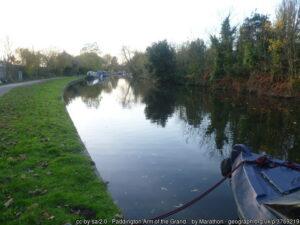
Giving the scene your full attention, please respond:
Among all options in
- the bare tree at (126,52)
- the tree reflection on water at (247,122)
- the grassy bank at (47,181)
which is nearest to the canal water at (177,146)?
the tree reflection on water at (247,122)

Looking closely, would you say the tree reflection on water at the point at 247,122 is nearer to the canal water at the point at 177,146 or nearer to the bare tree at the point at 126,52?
the canal water at the point at 177,146

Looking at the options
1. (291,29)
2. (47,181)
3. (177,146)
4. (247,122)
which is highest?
(291,29)

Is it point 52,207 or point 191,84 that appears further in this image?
point 191,84

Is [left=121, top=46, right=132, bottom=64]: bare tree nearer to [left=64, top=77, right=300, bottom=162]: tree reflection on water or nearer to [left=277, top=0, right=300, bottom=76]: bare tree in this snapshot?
[left=277, top=0, right=300, bottom=76]: bare tree

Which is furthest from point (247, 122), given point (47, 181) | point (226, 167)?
point (47, 181)

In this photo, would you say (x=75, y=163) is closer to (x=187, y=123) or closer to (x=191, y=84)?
(x=187, y=123)

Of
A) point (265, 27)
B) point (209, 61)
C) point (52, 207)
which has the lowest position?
point (52, 207)

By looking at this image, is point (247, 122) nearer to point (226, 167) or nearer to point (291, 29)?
point (226, 167)

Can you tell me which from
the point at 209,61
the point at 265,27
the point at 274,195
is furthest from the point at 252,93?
the point at 274,195

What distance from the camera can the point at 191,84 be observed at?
162 feet

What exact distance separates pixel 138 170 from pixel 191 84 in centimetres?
4051

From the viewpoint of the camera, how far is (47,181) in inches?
296

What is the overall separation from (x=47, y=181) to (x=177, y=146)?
6.73 meters

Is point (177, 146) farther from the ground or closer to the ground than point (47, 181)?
closer to the ground
